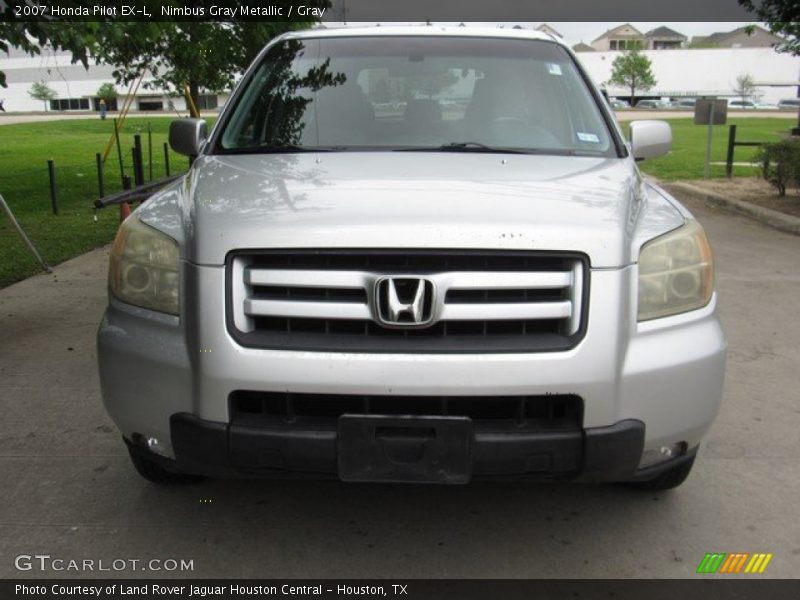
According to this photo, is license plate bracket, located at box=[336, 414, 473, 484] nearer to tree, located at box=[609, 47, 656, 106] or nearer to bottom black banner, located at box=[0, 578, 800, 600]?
bottom black banner, located at box=[0, 578, 800, 600]

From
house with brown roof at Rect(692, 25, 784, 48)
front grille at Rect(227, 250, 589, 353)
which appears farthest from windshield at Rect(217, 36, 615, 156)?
house with brown roof at Rect(692, 25, 784, 48)

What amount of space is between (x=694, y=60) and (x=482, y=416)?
112m

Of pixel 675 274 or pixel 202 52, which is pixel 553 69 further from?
pixel 202 52

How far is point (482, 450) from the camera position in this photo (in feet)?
8.26

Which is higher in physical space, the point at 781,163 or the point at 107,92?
the point at 107,92

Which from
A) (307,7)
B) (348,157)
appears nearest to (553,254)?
(348,157)

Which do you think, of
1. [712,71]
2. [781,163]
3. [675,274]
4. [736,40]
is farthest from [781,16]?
[736,40]

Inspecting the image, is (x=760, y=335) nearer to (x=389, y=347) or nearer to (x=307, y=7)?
(x=389, y=347)

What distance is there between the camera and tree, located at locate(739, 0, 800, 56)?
452 inches

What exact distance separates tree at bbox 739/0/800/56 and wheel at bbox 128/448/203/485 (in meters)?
10.9

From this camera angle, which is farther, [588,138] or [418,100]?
[418,100]

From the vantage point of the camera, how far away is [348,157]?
3359 mm

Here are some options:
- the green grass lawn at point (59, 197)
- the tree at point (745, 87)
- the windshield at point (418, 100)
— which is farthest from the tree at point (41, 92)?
the windshield at point (418, 100)

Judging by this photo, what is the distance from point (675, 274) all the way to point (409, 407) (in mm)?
987
